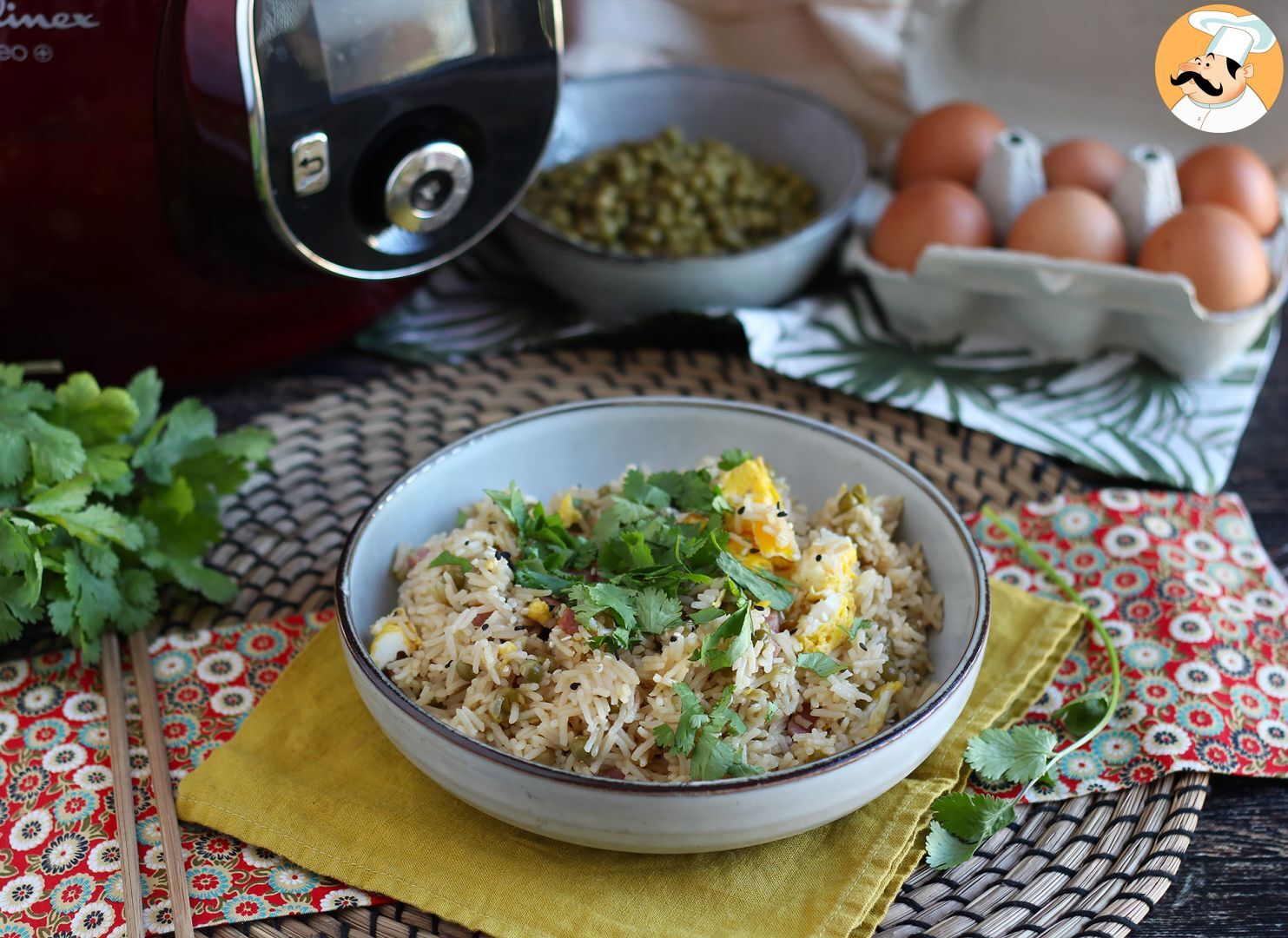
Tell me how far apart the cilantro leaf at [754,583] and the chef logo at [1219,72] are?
0.74 metres

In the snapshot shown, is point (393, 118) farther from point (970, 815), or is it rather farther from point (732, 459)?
point (970, 815)

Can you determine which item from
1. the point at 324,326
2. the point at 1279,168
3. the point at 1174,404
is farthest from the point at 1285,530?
the point at 324,326

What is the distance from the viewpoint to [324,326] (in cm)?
202

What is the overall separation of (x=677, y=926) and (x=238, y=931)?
1.44 feet

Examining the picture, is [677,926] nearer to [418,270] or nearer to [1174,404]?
[418,270]

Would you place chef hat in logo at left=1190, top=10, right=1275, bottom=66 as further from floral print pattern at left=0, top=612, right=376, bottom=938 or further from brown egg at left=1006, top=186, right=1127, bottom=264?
floral print pattern at left=0, top=612, right=376, bottom=938

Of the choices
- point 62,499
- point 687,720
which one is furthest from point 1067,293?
point 62,499

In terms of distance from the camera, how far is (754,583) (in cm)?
133

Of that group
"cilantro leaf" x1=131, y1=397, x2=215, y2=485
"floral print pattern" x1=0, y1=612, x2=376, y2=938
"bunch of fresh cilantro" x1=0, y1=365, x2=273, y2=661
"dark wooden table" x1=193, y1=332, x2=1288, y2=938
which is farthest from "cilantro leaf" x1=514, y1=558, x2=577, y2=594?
"dark wooden table" x1=193, y1=332, x2=1288, y2=938

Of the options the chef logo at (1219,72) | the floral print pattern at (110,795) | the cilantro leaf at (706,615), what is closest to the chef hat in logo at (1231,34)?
the chef logo at (1219,72)

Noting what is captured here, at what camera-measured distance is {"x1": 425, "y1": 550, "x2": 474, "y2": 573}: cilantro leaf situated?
1.40m

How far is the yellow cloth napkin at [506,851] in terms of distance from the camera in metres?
1.20

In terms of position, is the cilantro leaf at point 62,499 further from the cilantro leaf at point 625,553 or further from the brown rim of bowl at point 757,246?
the brown rim of bowl at point 757,246

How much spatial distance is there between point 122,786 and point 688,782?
0.65 m
